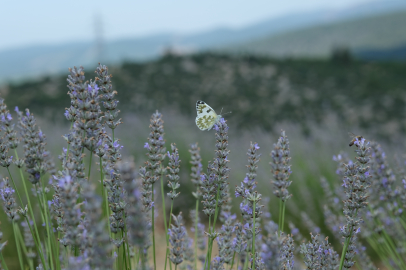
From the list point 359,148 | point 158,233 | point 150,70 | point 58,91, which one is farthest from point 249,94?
point 359,148

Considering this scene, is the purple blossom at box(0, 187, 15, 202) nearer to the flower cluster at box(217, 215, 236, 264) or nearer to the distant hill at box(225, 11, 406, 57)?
the flower cluster at box(217, 215, 236, 264)

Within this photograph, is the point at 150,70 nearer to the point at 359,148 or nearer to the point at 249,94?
the point at 249,94

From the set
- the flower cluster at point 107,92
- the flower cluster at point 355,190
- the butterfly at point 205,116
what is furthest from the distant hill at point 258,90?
the flower cluster at point 107,92

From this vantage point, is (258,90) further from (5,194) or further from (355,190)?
(5,194)

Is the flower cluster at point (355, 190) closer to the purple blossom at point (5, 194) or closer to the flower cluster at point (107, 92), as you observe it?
the flower cluster at point (107, 92)

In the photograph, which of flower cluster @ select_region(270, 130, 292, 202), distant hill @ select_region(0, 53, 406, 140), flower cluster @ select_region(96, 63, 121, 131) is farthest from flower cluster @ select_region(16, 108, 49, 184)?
distant hill @ select_region(0, 53, 406, 140)

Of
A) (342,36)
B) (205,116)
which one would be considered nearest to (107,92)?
(205,116)
